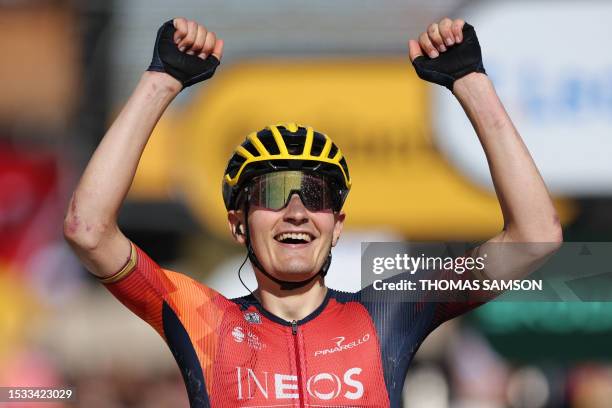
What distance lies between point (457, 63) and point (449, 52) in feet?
0.22

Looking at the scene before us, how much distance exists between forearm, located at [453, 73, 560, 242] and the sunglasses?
2.52ft

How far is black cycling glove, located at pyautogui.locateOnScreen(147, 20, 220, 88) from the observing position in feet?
16.3

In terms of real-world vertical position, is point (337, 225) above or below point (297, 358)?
above

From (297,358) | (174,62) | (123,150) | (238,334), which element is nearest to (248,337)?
(238,334)

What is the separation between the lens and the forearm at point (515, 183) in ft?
15.6

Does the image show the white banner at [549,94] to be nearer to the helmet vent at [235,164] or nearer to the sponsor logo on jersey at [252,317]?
the helmet vent at [235,164]

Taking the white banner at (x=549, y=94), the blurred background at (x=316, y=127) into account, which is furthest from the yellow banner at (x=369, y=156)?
A: the white banner at (x=549, y=94)

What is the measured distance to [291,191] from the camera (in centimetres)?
506

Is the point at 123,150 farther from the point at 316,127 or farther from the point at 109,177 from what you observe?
the point at 316,127

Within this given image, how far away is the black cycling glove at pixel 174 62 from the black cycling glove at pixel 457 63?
1.02 m

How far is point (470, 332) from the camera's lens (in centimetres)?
1569

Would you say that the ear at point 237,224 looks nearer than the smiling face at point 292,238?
No

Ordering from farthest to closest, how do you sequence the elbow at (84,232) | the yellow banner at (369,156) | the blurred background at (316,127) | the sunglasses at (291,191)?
the yellow banner at (369,156) → the blurred background at (316,127) → the sunglasses at (291,191) → the elbow at (84,232)

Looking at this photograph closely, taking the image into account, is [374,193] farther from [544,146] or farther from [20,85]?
[20,85]
